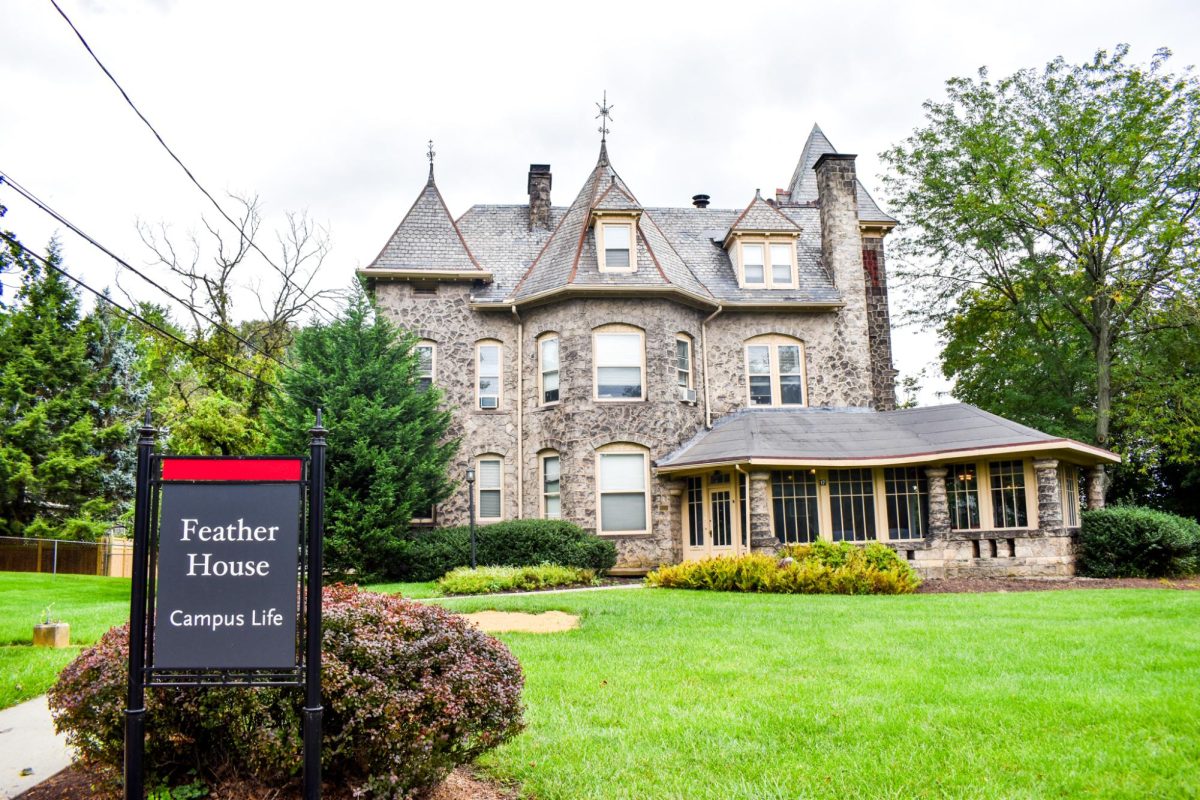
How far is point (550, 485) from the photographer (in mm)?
21156

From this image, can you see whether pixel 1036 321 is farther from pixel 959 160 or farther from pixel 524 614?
pixel 524 614

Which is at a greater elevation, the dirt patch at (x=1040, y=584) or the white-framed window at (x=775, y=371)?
the white-framed window at (x=775, y=371)

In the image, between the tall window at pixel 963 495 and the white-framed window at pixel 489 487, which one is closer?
the tall window at pixel 963 495

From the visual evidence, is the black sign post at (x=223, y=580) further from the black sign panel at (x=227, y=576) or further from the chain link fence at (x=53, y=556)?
the chain link fence at (x=53, y=556)

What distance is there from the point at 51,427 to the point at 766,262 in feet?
86.0

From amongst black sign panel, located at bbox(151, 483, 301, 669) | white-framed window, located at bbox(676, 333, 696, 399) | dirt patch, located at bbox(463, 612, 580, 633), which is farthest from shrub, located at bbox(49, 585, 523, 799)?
white-framed window, located at bbox(676, 333, 696, 399)

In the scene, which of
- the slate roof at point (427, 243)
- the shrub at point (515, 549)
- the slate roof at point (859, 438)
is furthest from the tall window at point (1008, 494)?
the slate roof at point (427, 243)

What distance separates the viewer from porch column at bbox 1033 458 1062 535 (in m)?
17.7

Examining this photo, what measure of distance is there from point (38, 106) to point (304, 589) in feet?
25.5

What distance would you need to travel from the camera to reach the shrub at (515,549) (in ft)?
61.0

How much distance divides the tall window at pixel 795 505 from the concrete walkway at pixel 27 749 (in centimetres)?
1485

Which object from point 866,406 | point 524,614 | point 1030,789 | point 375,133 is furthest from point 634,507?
point 1030,789

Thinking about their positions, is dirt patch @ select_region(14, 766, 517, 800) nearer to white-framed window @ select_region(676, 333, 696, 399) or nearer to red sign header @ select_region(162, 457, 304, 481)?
red sign header @ select_region(162, 457, 304, 481)

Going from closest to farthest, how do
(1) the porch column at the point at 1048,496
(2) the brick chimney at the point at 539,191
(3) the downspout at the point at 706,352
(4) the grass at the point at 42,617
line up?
(4) the grass at the point at 42,617 → (1) the porch column at the point at 1048,496 → (3) the downspout at the point at 706,352 → (2) the brick chimney at the point at 539,191
